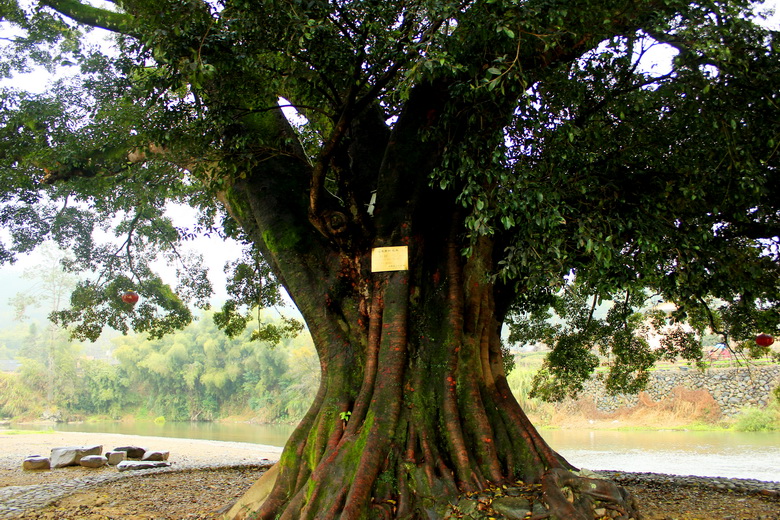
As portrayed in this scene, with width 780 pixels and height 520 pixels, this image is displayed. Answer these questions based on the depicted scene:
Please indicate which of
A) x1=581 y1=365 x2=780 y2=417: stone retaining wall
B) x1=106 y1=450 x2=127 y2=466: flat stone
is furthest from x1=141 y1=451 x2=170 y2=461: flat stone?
x1=581 y1=365 x2=780 y2=417: stone retaining wall

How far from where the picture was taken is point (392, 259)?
509 centimetres

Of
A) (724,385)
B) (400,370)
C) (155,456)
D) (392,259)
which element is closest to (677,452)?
(724,385)

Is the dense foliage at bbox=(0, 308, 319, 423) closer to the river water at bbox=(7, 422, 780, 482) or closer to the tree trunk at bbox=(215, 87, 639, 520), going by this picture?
the river water at bbox=(7, 422, 780, 482)

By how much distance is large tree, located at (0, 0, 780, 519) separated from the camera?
14.1 ft

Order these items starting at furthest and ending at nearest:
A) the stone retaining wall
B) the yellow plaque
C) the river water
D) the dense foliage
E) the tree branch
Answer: the dense foliage
the stone retaining wall
the river water
the tree branch
the yellow plaque

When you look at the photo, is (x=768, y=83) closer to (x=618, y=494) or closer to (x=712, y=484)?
(x=618, y=494)

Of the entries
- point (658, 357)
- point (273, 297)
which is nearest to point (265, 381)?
point (273, 297)

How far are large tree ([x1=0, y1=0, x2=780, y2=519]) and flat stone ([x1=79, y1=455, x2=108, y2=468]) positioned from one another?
6.54 m

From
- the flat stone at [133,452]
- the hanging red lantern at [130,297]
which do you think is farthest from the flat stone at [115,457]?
the hanging red lantern at [130,297]

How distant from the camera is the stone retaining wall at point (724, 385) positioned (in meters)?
23.8

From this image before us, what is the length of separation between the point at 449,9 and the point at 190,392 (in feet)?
146

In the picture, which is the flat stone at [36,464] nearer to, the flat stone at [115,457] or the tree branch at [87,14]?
the flat stone at [115,457]

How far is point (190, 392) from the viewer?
43625 millimetres

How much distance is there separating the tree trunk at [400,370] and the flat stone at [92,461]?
6388 millimetres
